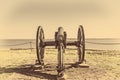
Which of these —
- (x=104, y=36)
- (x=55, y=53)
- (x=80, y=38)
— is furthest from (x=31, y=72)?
(x=104, y=36)

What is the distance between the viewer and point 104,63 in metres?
19.5

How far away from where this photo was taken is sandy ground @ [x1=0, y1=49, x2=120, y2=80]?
16922mm

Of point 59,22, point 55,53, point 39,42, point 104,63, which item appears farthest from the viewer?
point 59,22

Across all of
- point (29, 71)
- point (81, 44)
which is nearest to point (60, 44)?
point (81, 44)

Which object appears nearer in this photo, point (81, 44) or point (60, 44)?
point (60, 44)

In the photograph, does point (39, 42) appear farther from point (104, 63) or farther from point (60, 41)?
point (104, 63)

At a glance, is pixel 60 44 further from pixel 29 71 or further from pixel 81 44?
pixel 29 71

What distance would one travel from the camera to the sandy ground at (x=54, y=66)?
55.5 ft

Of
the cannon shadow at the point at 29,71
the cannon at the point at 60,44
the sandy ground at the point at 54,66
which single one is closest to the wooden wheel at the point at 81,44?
the cannon at the point at 60,44

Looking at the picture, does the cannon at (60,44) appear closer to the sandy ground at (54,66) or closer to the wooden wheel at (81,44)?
the wooden wheel at (81,44)

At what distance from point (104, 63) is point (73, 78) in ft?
10.6

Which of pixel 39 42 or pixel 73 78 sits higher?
pixel 39 42

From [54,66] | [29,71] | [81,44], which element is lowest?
[29,71]

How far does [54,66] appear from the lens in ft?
58.5
